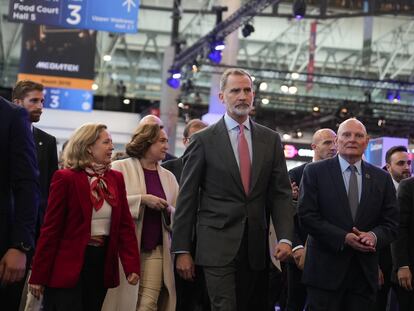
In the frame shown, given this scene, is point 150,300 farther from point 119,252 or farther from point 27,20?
point 27,20

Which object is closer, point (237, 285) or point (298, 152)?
point (237, 285)

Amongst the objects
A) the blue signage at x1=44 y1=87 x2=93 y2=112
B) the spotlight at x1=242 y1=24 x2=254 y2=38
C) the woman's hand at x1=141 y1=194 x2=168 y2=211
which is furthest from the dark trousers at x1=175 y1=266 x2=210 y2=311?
the blue signage at x1=44 y1=87 x2=93 y2=112

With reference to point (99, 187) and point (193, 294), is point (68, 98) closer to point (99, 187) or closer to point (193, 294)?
point (99, 187)

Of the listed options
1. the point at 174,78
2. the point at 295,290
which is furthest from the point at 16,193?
the point at 174,78

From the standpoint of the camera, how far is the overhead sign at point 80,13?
11.8 meters

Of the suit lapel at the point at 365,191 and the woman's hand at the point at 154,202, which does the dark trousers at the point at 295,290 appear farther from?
the woman's hand at the point at 154,202

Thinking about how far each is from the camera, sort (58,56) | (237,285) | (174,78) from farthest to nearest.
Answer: (174,78) < (58,56) < (237,285)

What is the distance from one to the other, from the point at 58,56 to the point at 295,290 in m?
10.0

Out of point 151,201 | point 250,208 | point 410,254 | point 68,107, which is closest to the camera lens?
point 250,208

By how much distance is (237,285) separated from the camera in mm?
3803

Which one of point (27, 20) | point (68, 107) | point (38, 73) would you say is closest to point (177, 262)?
point (27, 20)

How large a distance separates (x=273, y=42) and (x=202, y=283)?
25996mm

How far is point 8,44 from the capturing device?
2922 centimetres

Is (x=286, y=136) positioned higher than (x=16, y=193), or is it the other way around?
(x=286, y=136)
